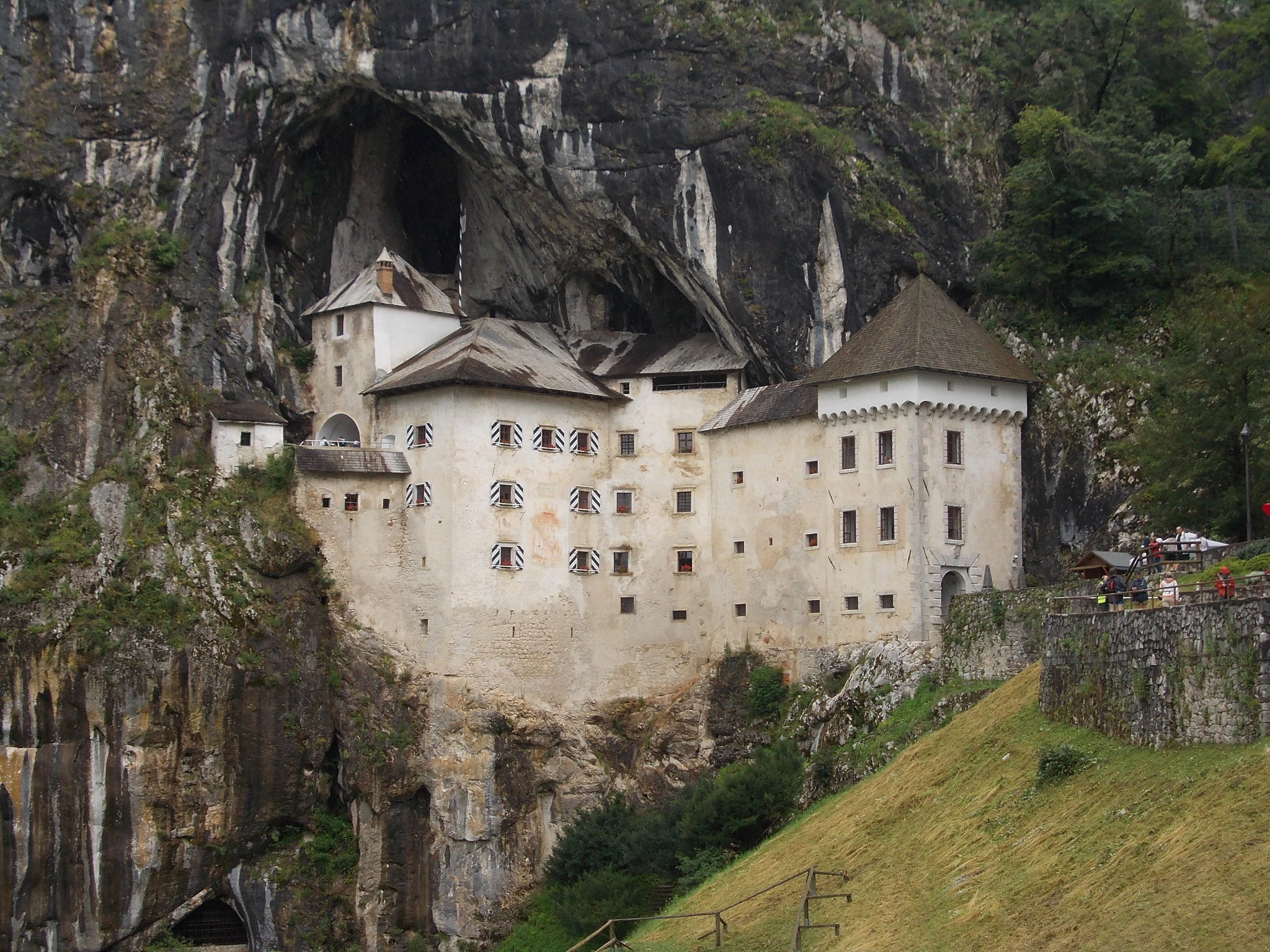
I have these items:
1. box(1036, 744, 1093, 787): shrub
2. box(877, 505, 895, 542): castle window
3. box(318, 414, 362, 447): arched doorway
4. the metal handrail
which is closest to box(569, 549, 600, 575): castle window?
box(318, 414, 362, 447): arched doorway

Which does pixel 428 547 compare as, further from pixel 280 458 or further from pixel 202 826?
pixel 202 826

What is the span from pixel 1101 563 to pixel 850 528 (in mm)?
13602

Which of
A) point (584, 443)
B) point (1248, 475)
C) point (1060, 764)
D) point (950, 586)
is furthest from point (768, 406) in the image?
point (1060, 764)

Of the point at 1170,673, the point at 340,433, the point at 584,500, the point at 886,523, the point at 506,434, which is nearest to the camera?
the point at 1170,673

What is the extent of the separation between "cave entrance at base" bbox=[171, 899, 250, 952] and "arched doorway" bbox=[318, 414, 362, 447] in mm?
17822

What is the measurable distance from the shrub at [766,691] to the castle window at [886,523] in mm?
6359

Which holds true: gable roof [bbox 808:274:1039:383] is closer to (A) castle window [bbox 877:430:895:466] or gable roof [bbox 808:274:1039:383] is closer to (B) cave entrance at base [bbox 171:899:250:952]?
(A) castle window [bbox 877:430:895:466]

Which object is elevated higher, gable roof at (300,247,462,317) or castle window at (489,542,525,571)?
gable roof at (300,247,462,317)

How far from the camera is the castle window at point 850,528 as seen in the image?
64.5 meters

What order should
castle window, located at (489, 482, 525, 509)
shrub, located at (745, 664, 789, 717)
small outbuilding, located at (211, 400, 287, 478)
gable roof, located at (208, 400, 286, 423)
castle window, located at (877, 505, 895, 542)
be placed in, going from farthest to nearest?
1. gable roof, located at (208, 400, 286, 423)
2. small outbuilding, located at (211, 400, 287, 478)
3. castle window, located at (489, 482, 525, 509)
4. shrub, located at (745, 664, 789, 717)
5. castle window, located at (877, 505, 895, 542)

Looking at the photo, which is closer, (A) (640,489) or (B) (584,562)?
(B) (584,562)

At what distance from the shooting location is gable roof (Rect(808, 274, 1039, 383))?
6388cm

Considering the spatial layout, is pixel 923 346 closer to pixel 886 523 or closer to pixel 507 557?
pixel 886 523

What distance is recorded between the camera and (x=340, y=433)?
7425 cm
